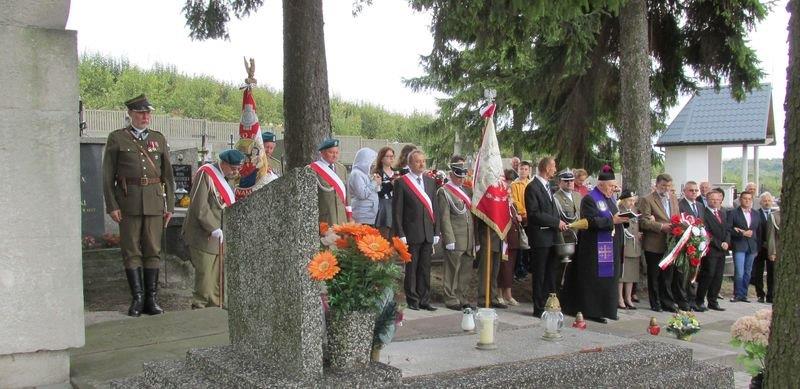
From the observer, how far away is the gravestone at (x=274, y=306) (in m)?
3.45

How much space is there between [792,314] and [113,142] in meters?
5.80

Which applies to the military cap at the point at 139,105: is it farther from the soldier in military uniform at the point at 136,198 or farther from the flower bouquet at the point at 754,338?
the flower bouquet at the point at 754,338

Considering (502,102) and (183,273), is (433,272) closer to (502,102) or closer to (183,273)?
(183,273)

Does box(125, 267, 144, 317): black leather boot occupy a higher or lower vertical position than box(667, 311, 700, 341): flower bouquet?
higher

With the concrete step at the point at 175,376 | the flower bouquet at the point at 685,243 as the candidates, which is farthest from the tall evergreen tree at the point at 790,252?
the flower bouquet at the point at 685,243

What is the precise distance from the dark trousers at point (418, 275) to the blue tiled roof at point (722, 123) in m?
16.2

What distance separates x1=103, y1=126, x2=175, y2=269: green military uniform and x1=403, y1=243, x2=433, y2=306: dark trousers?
9.85 feet

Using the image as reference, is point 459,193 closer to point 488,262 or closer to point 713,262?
point 488,262

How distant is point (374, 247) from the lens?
3.73m

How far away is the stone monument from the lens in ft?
14.8

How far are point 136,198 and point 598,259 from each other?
5.52m

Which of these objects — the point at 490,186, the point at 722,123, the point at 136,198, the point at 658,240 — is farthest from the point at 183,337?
the point at 722,123

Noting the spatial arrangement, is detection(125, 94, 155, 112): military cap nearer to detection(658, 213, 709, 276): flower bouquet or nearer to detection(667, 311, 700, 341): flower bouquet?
detection(667, 311, 700, 341): flower bouquet

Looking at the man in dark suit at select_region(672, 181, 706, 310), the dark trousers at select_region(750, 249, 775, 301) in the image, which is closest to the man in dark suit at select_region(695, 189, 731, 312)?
the man in dark suit at select_region(672, 181, 706, 310)
